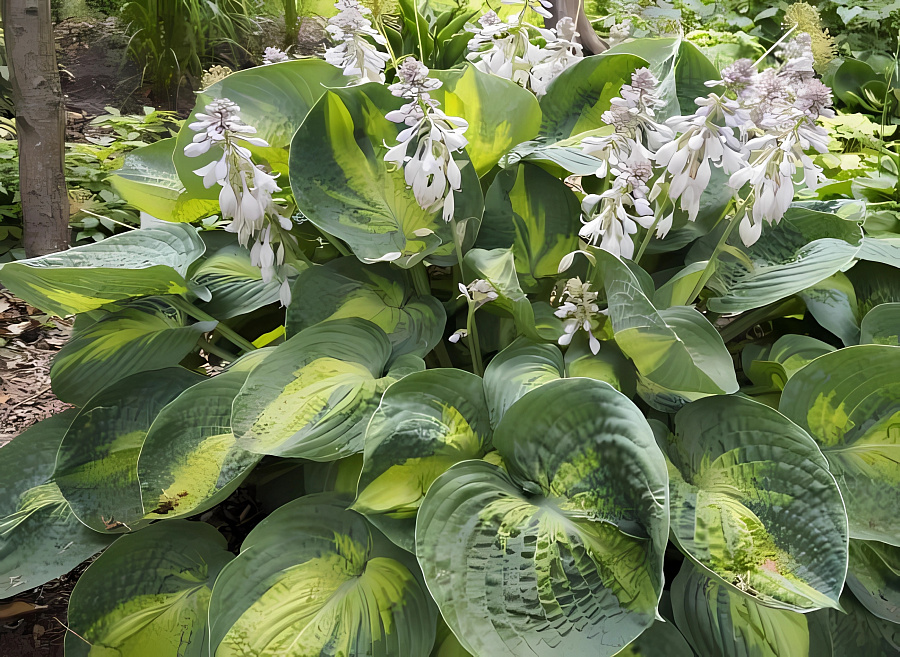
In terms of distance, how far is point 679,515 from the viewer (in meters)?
0.85

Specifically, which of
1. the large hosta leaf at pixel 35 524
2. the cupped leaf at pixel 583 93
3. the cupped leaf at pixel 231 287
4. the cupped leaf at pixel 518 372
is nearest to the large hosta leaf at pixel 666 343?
the cupped leaf at pixel 518 372

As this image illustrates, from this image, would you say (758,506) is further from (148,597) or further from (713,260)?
(148,597)

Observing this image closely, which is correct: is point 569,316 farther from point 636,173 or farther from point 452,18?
point 452,18

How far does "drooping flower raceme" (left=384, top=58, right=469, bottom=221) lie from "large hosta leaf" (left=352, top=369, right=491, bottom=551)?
0.87 feet

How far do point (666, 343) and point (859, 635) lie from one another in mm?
522

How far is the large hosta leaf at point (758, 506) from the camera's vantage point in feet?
2.53

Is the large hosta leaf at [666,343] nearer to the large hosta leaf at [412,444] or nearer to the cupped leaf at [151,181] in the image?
the large hosta leaf at [412,444]

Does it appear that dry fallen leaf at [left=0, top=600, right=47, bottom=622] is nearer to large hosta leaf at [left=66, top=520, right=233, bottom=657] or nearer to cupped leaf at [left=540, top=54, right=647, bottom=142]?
large hosta leaf at [left=66, top=520, right=233, bottom=657]

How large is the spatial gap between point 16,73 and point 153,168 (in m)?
1.03

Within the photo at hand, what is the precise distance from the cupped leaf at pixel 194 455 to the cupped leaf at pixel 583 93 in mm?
763

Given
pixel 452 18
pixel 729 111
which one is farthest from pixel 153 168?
pixel 452 18

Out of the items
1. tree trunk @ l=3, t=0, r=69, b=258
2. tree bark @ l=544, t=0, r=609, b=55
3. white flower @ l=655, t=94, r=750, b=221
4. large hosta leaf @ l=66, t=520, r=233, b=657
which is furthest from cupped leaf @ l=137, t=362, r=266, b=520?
tree bark @ l=544, t=0, r=609, b=55

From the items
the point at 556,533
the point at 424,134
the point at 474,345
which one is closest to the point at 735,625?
the point at 556,533

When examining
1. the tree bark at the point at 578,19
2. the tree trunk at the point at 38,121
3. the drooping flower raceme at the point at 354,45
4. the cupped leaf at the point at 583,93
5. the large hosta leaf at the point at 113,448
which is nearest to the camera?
the large hosta leaf at the point at 113,448
